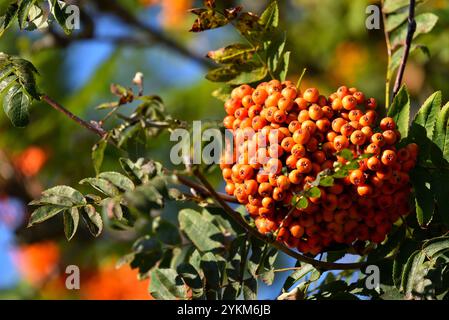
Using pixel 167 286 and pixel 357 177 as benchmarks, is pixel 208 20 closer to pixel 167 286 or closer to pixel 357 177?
pixel 357 177

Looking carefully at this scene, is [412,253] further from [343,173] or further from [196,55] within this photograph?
[196,55]

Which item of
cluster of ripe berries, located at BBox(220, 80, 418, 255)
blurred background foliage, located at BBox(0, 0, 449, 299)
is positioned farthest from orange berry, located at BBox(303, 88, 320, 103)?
blurred background foliage, located at BBox(0, 0, 449, 299)

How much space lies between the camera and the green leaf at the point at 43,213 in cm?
201

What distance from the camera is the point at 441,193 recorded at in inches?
76.6

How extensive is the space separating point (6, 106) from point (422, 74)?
10.4 ft

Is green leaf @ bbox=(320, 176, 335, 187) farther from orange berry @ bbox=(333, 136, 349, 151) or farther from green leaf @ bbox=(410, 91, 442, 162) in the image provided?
green leaf @ bbox=(410, 91, 442, 162)

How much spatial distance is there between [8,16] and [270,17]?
73cm

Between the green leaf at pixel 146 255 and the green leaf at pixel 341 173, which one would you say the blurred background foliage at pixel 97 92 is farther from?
the green leaf at pixel 341 173

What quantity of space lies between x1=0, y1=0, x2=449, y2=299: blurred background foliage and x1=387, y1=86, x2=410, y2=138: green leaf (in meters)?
1.87

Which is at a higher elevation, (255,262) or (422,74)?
(422,74)

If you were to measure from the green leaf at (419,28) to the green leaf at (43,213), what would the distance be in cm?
124

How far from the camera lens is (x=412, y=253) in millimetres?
1943
